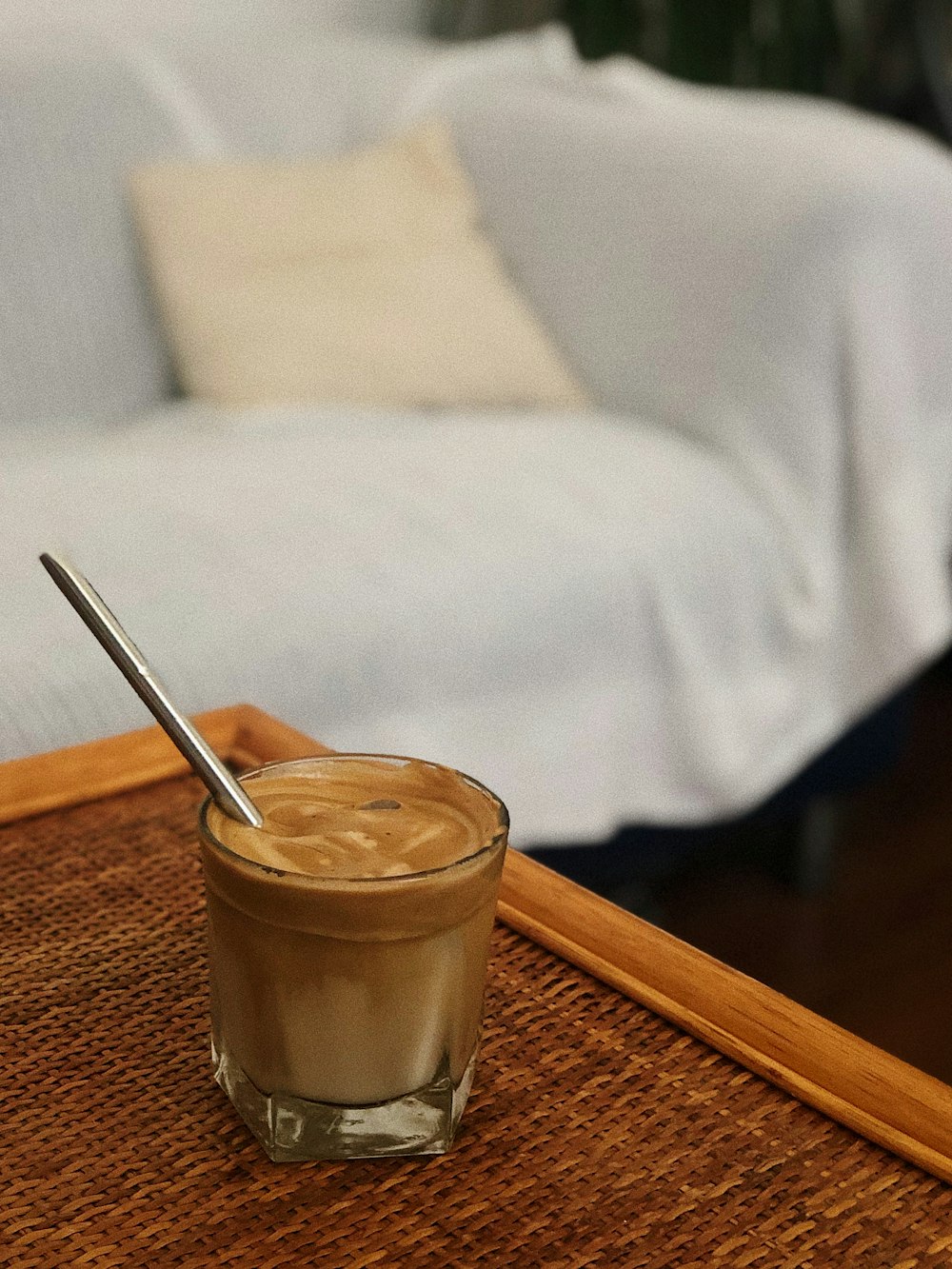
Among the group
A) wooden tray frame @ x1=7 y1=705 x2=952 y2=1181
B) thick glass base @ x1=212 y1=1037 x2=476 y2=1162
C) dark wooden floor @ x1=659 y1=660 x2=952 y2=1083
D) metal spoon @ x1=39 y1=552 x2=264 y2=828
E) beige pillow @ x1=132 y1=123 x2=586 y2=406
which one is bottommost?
dark wooden floor @ x1=659 y1=660 x2=952 y2=1083

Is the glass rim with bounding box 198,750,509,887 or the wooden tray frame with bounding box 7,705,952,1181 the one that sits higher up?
the glass rim with bounding box 198,750,509,887

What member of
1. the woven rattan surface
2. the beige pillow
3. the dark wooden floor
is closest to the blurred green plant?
the beige pillow

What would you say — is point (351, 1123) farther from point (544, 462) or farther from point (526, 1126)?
point (544, 462)

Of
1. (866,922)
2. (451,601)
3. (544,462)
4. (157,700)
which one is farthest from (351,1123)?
(866,922)

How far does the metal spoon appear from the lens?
17.7 inches

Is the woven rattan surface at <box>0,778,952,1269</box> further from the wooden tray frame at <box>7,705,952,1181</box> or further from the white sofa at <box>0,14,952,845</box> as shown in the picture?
the white sofa at <box>0,14,952,845</box>

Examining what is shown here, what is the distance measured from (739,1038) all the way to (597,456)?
989mm

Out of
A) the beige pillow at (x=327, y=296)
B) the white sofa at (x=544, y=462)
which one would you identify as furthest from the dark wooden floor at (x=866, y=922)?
the beige pillow at (x=327, y=296)

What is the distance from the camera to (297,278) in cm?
165

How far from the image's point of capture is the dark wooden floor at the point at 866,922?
57.4 inches

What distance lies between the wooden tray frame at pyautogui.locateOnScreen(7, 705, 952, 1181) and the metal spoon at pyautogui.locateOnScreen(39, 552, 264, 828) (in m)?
0.17

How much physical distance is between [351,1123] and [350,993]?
0.15 ft

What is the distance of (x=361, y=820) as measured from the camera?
0.46 m

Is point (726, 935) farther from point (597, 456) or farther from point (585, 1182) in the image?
point (585, 1182)
